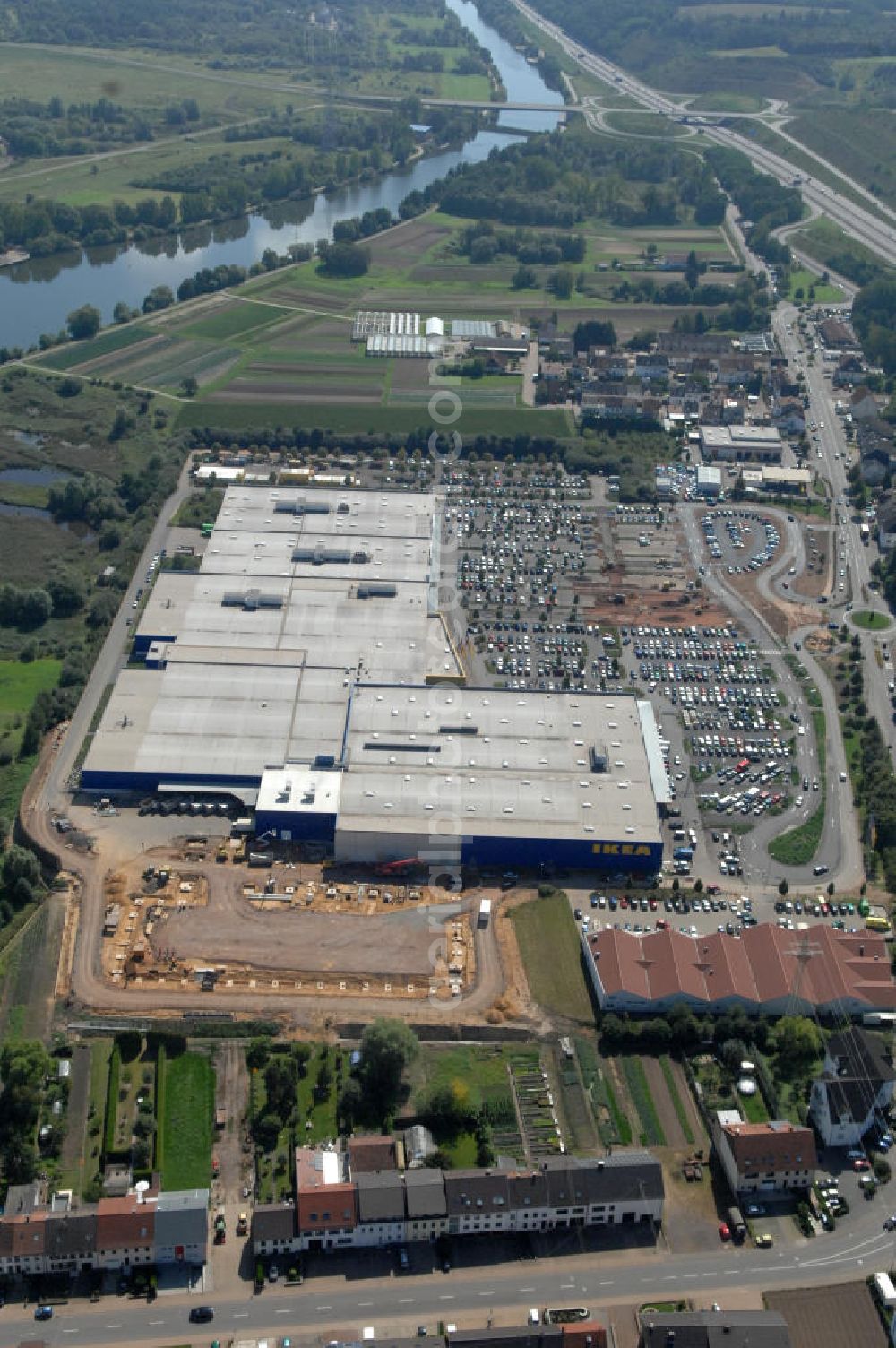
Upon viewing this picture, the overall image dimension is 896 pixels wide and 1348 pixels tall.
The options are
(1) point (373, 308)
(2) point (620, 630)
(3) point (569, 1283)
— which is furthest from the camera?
(1) point (373, 308)

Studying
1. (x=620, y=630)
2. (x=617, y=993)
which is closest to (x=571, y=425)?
(x=620, y=630)

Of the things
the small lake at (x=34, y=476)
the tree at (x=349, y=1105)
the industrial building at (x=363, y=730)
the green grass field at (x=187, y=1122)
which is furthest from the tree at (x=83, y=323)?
the tree at (x=349, y=1105)

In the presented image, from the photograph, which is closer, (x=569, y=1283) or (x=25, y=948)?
(x=569, y=1283)

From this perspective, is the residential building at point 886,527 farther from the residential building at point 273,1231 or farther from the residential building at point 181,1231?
the residential building at point 181,1231

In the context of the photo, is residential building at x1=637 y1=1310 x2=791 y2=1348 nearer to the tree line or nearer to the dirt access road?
the dirt access road

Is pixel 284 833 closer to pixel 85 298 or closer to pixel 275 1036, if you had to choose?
pixel 275 1036

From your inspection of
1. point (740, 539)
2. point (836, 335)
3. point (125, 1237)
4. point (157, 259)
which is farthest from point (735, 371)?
point (125, 1237)

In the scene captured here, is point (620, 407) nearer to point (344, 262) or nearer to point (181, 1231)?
point (344, 262)
